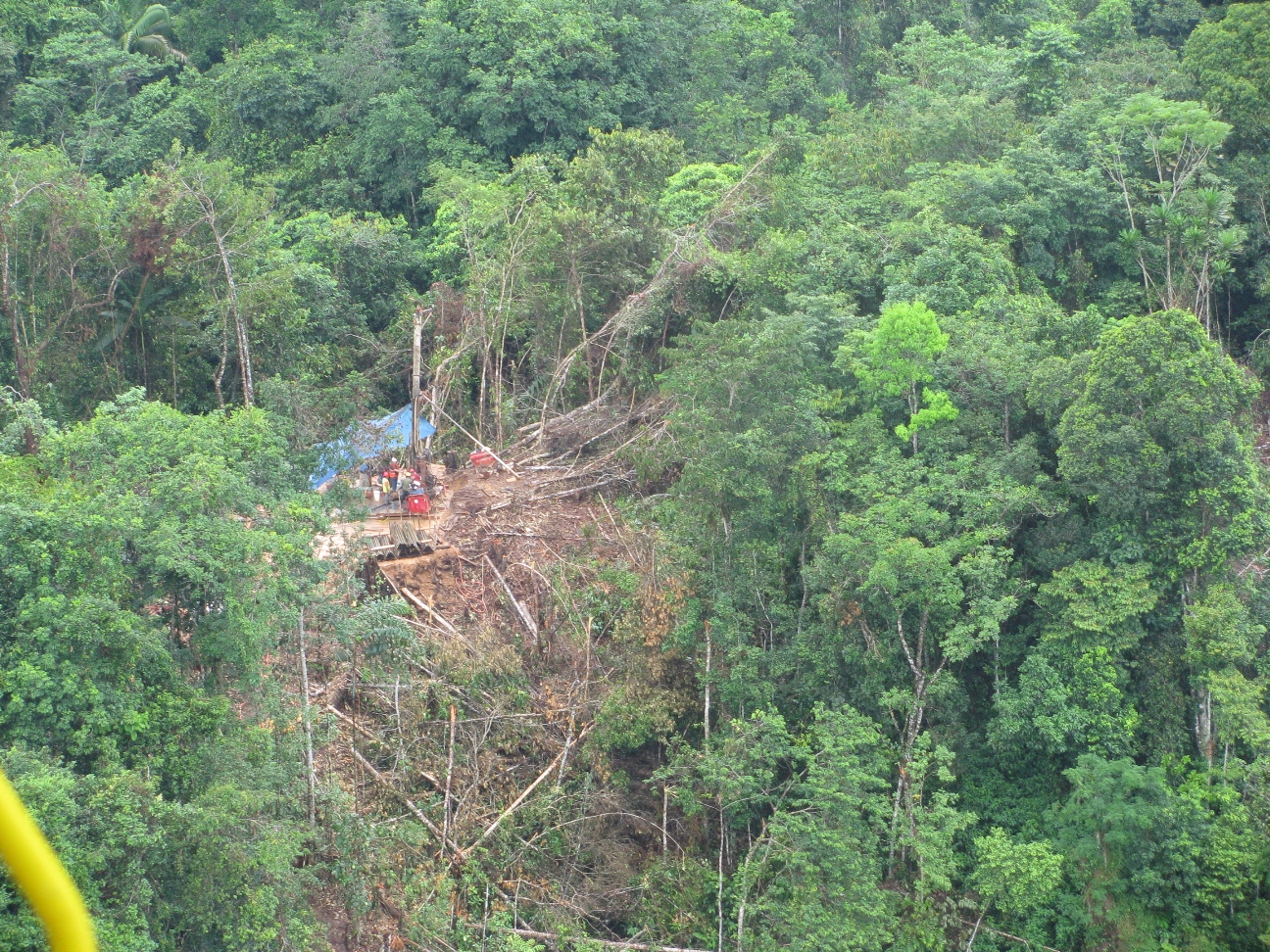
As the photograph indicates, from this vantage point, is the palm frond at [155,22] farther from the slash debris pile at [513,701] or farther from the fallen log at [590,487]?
the fallen log at [590,487]

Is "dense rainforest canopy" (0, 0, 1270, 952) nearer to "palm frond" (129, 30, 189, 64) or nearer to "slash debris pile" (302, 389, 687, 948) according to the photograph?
"slash debris pile" (302, 389, 687, 948)

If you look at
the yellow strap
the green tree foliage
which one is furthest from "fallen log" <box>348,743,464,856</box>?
the green tree foliage

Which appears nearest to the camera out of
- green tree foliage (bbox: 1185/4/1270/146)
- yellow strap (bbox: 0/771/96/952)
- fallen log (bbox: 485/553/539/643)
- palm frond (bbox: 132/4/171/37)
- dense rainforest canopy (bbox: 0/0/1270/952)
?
yellow strap (bbox: 0/771/96/952)

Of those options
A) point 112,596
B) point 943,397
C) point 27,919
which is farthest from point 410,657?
point 943,397

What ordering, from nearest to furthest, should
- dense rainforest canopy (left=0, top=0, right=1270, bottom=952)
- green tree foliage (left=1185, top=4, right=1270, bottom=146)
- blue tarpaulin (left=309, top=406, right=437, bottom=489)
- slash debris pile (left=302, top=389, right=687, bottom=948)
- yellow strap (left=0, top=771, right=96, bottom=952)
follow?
yellow strap (left=0, top=771, right=96, bottom=952) → dense rainforest canopy (left=0, top=0, right=1270, bottom=952) → slash debris pile (left=302, top=389, right=687, bottom=948) → blue tarpaulin (left=309, top=406, right=437, bottom=489) → green tree foliage (left=1185, top=4, right=1270, bottom=146)

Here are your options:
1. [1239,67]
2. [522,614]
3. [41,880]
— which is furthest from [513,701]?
[1239,67]

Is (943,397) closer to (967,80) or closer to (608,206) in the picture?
(608,206)

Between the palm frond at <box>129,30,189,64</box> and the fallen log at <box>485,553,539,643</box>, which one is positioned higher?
the palm frond at <box>129,30,189,64</box>
